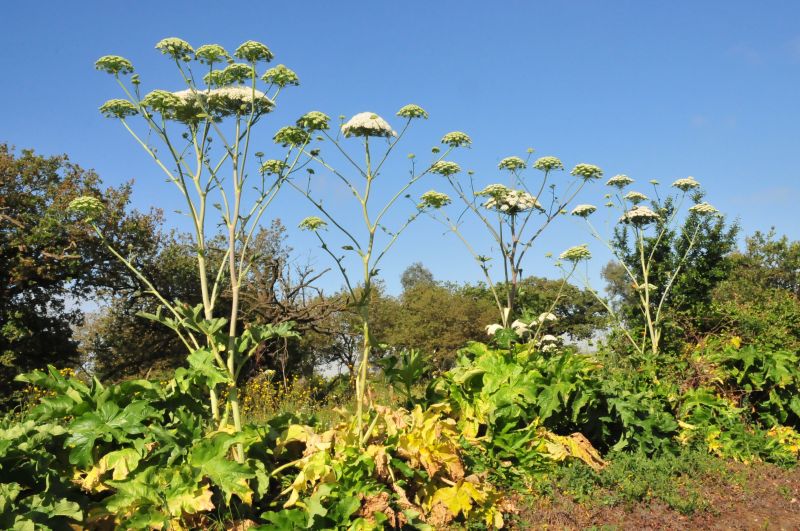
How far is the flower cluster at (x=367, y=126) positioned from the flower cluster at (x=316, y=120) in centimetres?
20

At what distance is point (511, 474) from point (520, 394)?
0.69 meters

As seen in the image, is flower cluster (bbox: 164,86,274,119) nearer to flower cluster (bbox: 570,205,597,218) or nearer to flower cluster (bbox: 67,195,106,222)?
flower cluster (bbox: 67,195,106,222)

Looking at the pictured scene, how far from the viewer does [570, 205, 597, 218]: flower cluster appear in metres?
11.3

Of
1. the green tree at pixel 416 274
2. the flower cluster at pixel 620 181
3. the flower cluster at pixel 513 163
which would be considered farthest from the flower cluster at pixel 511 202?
the green tree at pixel 416 274

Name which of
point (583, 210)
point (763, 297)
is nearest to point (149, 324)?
point (583, 210)

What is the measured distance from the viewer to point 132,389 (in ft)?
13.8

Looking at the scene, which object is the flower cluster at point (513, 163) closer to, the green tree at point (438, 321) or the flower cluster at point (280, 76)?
the flower cluster at point (280, 76)

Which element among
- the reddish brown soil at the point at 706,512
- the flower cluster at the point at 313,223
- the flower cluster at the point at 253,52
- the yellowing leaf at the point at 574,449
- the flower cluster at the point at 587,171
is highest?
the flower cluster at the point at 587,171

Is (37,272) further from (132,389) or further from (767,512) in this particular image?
(767,512)

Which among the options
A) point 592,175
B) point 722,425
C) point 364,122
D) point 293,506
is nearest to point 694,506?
point 722,425

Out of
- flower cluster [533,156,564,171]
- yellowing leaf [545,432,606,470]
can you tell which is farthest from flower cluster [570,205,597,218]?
yellowing leaf [545,432,606,470]

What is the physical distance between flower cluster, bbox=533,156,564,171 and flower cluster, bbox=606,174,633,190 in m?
3.75

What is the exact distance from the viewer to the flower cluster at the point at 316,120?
5.15 metres

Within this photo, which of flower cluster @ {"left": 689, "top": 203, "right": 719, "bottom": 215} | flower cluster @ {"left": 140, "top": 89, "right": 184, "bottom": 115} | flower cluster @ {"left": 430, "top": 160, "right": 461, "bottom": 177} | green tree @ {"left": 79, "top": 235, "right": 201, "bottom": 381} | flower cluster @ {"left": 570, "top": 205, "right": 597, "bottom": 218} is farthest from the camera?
green tree @ {"left": 79, "top": 235, "right": 201, "bottom": 381}
